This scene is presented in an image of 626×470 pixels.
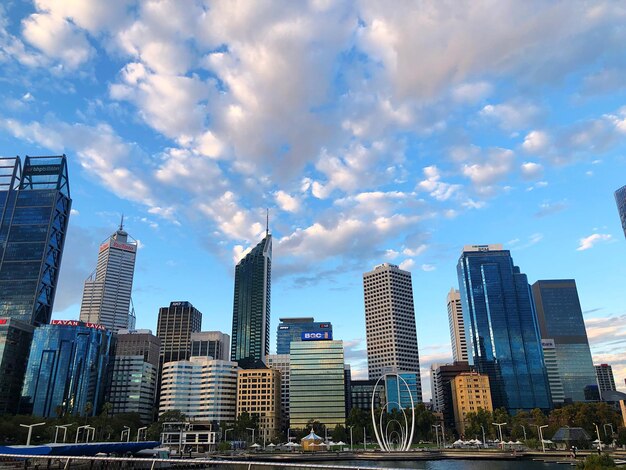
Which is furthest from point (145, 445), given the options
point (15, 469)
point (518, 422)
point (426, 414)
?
point (518, 422)

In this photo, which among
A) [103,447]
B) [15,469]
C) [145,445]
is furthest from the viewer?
[145,445]

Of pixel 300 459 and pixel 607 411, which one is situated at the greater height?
pixel 607 411

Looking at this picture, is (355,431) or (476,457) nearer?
(476,457)

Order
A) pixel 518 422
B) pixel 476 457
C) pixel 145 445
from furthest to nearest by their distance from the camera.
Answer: pixel 518 422 < pixel 476 457 < pixel 145 445

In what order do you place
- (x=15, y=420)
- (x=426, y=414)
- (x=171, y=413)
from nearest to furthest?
(x=15, y=420)
(x=426, y=414)
(x=171, y=413)

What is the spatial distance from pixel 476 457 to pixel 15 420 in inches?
5286

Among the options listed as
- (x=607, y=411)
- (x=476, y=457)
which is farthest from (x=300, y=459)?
(x=607, y=411)

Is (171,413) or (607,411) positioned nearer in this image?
(607,411)

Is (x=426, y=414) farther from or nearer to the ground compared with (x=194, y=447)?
farther from the ground

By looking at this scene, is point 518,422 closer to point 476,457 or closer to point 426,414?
point 426,414

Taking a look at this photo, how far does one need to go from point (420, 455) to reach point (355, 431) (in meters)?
58.3

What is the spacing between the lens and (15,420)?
5487 inches

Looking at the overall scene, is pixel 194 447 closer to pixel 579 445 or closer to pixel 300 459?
pixel 300 459

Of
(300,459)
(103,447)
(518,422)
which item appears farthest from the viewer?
(518,422)
